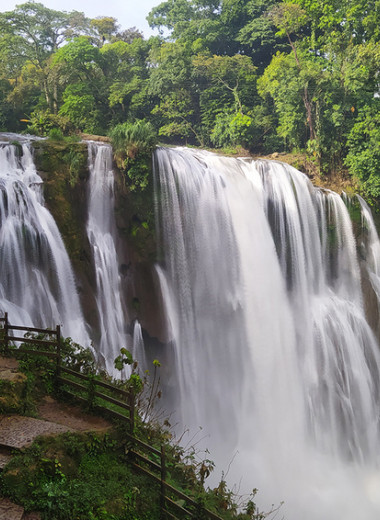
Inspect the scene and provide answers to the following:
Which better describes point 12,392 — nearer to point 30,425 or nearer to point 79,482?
point 30,425

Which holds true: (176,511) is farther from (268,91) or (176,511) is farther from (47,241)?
(268,91)

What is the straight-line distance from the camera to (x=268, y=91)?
2480 cm

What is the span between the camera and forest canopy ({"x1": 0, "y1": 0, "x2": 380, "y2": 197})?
70.7ft

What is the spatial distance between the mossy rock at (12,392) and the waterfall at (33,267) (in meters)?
3.89

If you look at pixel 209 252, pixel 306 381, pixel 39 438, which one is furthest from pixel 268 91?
pixel 39 438

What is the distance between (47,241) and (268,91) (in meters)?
17.3

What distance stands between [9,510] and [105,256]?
368 inches

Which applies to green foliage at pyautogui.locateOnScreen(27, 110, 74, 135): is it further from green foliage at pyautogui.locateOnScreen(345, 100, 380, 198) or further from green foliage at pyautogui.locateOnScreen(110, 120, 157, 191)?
green foliage at pyautogui.locateOnScreen(345, 100, 380, 198)

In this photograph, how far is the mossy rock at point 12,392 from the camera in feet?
20.5

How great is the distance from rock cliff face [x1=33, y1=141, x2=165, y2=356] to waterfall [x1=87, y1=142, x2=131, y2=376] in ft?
0.64

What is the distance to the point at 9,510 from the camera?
459cm

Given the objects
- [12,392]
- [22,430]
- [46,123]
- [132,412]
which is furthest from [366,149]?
[22,430]

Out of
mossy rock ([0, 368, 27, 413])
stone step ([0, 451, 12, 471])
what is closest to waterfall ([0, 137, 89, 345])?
mossy rock ([0, 368, 27, 413])

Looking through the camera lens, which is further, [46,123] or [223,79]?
[223,79]
